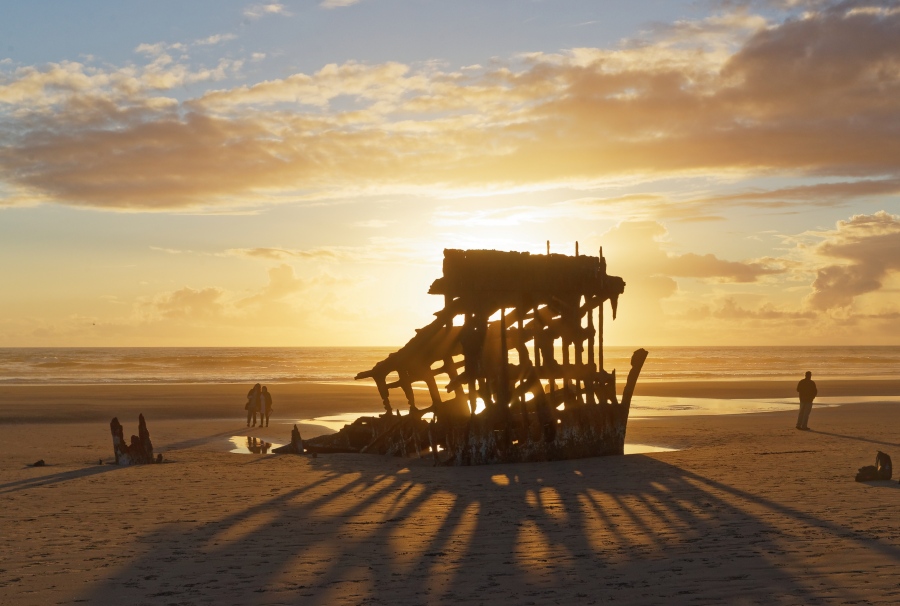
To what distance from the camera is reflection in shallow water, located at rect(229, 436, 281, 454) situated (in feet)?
67.3

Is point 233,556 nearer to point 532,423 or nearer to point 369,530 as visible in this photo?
point 369,530

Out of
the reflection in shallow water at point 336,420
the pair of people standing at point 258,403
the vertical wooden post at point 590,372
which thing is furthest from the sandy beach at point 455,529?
the reflection in shallow water at point 336,420

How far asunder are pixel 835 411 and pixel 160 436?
75.9 ft

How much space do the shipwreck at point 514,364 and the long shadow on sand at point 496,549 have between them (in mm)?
3031

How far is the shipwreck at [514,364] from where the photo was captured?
16.2 meters

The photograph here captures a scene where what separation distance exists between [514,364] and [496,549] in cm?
754

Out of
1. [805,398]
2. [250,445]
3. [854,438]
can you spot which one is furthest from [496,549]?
[805,398]

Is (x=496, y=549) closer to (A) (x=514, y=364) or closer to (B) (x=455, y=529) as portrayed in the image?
(B) (x=455, y=529)

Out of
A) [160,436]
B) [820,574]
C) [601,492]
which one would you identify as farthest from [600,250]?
[160,436]

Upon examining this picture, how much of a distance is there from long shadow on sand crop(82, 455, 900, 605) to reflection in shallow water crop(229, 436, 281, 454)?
747 centimetres

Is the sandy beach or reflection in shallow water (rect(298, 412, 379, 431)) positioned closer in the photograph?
the sandy beach

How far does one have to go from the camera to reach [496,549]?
29.7ft

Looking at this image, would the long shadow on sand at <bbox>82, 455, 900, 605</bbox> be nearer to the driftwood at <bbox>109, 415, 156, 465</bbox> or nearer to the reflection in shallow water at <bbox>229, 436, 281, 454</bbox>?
the driftwood at <bbox>109, 415, 156, 465</bbox>

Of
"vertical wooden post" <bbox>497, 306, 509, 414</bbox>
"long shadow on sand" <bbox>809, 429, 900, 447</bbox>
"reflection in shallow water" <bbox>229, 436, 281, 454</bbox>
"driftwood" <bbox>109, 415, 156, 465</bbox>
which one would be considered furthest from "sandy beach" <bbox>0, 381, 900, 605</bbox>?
"vertical wooden post" <bbox>497, 306, 509, 414</bbox>
